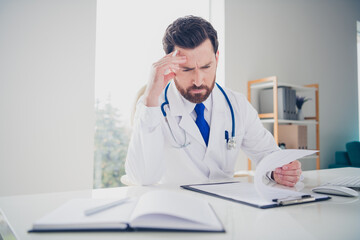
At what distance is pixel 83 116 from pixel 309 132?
3060 mm

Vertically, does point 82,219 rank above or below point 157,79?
below

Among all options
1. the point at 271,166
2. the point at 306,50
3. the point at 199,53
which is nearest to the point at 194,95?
the point at 199,53

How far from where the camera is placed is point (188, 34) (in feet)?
4.42

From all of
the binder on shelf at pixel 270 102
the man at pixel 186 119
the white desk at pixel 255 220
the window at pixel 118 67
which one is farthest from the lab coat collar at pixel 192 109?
the binder on shelf at pixel 270 102

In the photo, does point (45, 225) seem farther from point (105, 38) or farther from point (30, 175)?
point (105, 38)

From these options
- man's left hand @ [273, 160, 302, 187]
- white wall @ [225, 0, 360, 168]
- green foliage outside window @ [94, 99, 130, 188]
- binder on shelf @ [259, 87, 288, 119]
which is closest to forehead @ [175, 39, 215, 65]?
man's left hand @ [273, 160, 302, 187]

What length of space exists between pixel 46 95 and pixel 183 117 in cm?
122

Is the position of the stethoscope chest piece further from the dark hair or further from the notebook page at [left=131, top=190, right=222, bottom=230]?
the notebook page at [left=131, top=190, right=222, bottom=230]

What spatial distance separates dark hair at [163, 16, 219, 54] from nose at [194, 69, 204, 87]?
12 centimetres

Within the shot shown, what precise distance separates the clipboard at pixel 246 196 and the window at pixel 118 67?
1719 mm

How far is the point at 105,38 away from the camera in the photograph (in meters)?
2.54

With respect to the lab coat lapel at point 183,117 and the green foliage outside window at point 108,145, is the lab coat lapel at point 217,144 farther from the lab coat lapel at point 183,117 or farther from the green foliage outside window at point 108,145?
the green foliage outside window at point 108,145

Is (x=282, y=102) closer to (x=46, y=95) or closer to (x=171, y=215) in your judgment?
(x=46, y=95)

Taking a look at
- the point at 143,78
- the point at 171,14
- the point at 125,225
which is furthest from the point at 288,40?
the point at 125,225
